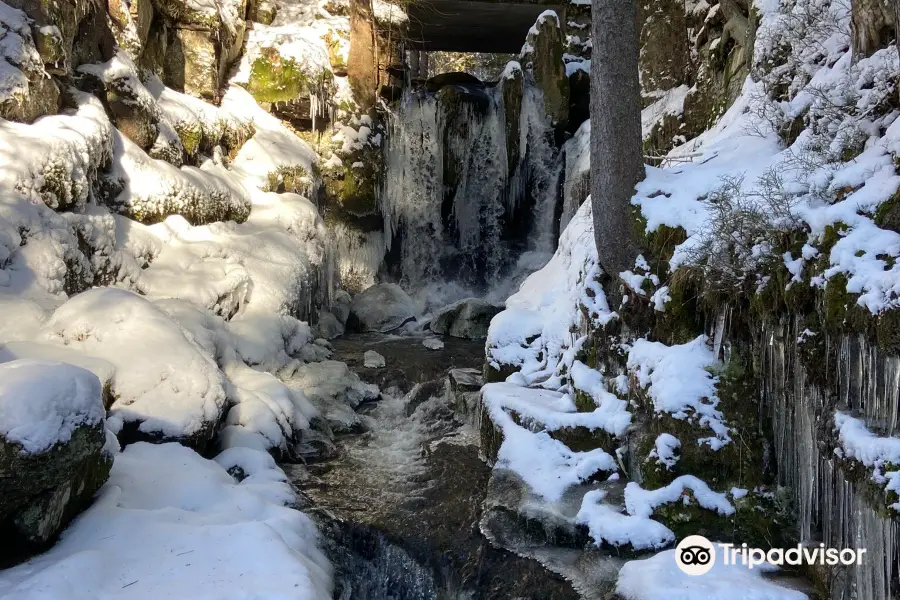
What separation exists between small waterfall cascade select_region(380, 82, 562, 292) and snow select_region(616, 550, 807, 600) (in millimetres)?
10709

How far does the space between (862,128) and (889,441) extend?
96.5 inches

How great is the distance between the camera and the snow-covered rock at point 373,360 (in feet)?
33.2

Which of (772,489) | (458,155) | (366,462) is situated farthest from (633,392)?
(458,155)

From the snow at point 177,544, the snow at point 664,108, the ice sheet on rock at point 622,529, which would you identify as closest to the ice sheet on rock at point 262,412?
the snow at point 177,544

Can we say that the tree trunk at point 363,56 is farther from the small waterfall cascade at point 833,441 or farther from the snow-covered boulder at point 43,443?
the small waterfall cascade at point 833,441

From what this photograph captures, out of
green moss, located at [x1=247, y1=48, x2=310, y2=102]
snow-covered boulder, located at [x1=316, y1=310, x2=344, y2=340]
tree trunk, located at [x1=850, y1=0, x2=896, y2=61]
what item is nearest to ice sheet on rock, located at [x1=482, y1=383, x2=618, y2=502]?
tree trunk, located at [x1=850, y1=0, x2=896, y2=61]

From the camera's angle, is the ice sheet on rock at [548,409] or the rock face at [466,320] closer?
the ice sheet on rock at [548,409]

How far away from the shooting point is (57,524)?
4129 mm

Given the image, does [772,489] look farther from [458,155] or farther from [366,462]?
[458,155]

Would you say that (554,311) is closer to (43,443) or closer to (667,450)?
(667,450)

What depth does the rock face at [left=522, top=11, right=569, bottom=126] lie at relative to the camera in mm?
14523

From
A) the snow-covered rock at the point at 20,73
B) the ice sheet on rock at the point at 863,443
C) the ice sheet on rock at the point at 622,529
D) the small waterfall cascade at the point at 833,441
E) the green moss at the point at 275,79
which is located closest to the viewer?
the ice sheet on rock at the point at 863,443

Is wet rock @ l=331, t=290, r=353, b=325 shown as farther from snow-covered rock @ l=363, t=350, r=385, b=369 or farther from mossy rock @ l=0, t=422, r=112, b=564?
mossy rock @ l=0, t=422, r=112, b=564

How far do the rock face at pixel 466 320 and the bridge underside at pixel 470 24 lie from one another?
7.18m
